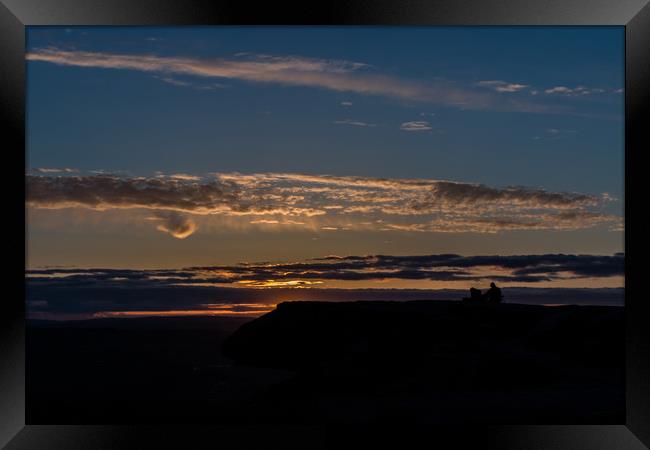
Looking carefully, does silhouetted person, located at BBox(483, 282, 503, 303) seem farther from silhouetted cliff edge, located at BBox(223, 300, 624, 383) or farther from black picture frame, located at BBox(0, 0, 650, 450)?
black picture frame, located at BBox(0, 0, 650, 450)

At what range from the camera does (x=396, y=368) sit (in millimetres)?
14180

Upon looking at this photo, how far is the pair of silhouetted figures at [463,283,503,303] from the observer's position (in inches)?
447

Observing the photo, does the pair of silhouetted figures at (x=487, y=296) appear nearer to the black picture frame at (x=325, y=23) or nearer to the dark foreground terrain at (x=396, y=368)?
the dark foreground terrain at (x=396, y=368)

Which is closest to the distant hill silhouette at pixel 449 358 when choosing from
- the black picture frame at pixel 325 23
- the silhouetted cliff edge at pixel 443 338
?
the silhouetted cliff edge at pixel 443 338

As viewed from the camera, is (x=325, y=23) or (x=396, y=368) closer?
(x=325, y=23)

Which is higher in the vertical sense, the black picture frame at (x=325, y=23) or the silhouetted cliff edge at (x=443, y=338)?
the black picture frame at (x=325, y=23)

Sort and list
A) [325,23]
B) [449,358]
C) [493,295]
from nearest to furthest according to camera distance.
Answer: [325,23], [493,295], [449,358]

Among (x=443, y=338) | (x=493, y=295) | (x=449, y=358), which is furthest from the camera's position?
(x=449, y=358)

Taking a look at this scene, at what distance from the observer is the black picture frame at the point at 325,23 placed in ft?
11.9

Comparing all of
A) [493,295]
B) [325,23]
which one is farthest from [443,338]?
[325,23]

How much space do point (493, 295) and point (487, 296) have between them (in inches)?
4.0

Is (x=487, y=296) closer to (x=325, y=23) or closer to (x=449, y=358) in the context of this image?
(x=449, y=358)

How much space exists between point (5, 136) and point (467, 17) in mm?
2520

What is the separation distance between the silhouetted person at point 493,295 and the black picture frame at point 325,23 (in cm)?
744
